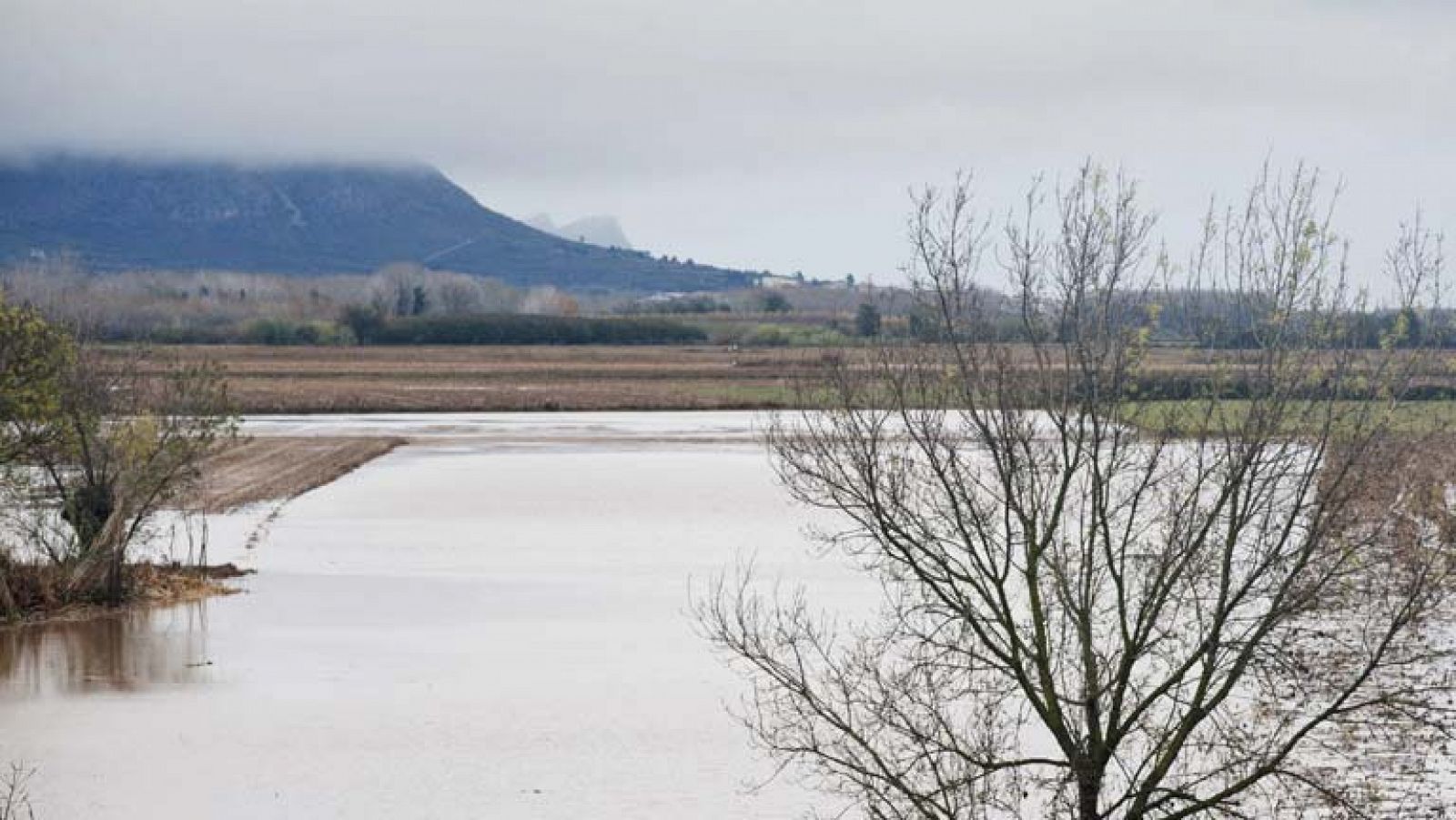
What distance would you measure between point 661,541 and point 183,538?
9286 mm

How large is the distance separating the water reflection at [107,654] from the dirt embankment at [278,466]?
13530 mm

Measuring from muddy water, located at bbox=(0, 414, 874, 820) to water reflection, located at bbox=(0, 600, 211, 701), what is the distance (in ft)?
0.21

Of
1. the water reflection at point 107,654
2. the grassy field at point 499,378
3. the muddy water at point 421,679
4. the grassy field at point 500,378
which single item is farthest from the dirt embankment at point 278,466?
the grassy field at point 499,378

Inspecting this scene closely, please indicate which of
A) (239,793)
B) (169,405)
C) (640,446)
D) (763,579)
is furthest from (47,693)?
(640,446)

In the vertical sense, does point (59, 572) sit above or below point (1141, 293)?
below

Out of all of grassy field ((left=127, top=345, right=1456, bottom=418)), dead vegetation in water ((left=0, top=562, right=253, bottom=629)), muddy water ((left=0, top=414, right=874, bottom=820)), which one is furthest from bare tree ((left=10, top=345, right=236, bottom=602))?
grassy field ((left=127, top=345, right=1456, bottom=418))

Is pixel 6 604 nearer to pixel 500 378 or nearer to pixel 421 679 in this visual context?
pixel 421 679

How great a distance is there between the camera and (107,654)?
26.7m

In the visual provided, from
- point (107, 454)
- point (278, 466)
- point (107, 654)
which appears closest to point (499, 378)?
point (278, 466)

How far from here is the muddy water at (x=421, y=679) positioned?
19578 millimetres

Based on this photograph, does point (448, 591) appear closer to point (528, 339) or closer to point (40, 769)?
point (40, 769)

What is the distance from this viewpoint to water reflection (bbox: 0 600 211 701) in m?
24.7

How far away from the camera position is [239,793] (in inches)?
768

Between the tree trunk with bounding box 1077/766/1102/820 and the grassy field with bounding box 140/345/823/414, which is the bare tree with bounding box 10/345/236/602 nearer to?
the tree trunk with bounding box 1077/766/1102/820
